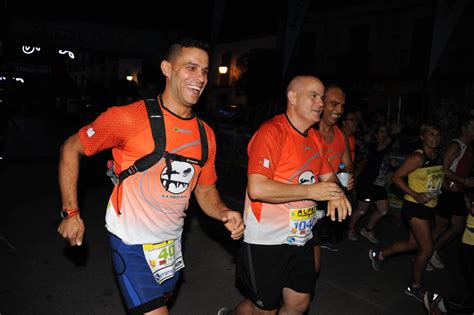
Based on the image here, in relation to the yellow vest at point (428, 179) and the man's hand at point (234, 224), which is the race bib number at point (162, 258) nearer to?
the man's hand at point (234, 224)

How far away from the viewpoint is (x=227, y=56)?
36094mm

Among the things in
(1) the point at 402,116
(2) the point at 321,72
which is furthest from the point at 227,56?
(1) the point at 402,116

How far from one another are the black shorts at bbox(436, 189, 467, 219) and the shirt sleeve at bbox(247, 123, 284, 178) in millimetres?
3494

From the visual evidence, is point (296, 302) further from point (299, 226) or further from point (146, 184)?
point (146, 184)

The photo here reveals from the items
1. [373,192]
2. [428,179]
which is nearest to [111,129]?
[428,179]

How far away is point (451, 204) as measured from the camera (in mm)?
5504

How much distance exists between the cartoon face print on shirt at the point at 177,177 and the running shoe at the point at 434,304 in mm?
3025

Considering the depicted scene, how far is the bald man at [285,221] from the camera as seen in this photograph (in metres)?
3.14

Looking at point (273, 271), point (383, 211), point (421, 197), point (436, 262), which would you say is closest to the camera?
point (273, 271)

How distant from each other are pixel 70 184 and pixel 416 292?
412 centimetres

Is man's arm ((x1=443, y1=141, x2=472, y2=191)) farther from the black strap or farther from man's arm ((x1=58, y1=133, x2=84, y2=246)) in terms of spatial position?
man's arm ((x1=58, y1=133, x2=84, y2=246))

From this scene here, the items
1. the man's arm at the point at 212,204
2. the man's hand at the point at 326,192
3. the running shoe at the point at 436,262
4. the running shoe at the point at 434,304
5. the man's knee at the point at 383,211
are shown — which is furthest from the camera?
the man's knee at the point at 383,211

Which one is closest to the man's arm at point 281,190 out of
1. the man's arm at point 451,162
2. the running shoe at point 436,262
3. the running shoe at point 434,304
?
the running shoe at point 434,304

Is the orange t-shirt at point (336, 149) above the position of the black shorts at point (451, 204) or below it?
above
